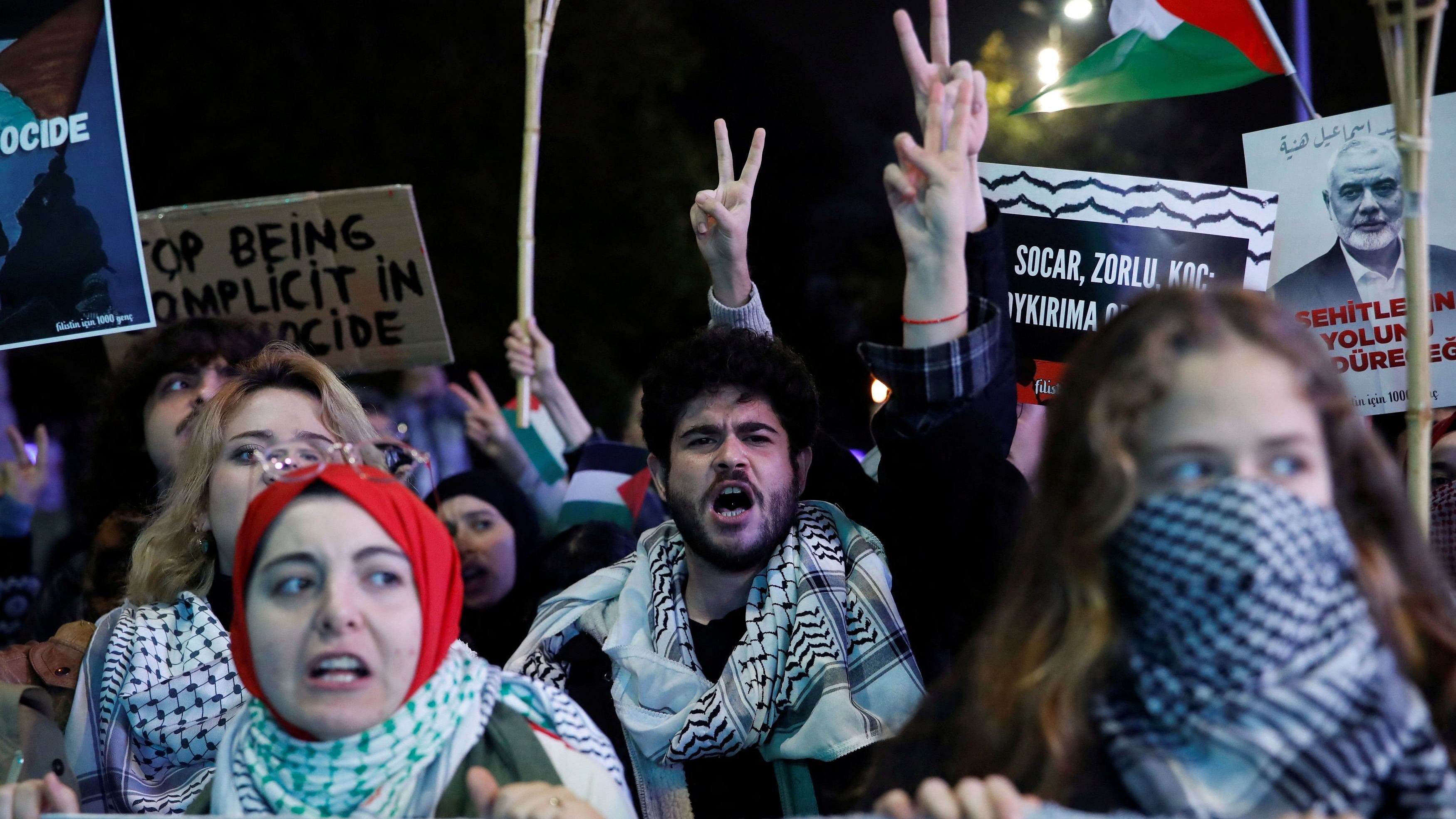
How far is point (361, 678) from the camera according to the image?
6.53 ft

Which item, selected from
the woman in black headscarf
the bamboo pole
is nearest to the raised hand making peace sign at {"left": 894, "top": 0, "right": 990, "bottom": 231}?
the bamboo pole

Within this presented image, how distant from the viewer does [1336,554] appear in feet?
5.36

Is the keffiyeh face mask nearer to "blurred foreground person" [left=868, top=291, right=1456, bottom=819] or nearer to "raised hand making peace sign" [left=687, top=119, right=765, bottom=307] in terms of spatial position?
"blurred foreground person" [left=868, top=291, right=1456, bottom=819]

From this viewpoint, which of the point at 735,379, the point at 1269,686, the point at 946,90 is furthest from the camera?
the point at 735,379

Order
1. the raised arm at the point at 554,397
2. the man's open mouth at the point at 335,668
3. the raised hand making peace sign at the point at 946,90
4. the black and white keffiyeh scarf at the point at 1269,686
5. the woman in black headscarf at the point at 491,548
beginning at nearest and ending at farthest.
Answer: the black and white keffiyeh scarf at the point at 1269,686, the man's open mouth at the point at 335,668, the raised hand making peace sign at the point at 946,90, the woman in black headscarf at the point at 491,548, the raised arm at the point at 554,397

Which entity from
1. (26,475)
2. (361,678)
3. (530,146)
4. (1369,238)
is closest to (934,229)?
(361,678)

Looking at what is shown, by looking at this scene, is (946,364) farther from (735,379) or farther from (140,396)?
(140,396)

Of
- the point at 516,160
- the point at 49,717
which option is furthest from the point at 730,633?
the point at 516,160

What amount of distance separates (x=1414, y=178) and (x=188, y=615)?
2488mm

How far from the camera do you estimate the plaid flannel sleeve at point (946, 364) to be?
2.41m

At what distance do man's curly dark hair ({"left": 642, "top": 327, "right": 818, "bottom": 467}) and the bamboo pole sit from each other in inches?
41.2

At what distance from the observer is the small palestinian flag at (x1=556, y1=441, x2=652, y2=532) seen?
4.39 meters

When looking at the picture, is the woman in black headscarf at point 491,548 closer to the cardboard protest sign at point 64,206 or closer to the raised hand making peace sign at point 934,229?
the cardboard protest sign at point 64,206

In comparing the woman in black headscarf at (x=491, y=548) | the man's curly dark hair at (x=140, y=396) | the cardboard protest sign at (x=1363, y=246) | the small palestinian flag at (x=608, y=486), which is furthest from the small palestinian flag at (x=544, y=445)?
the cardboard protest sign at (x=1363, y=246)
